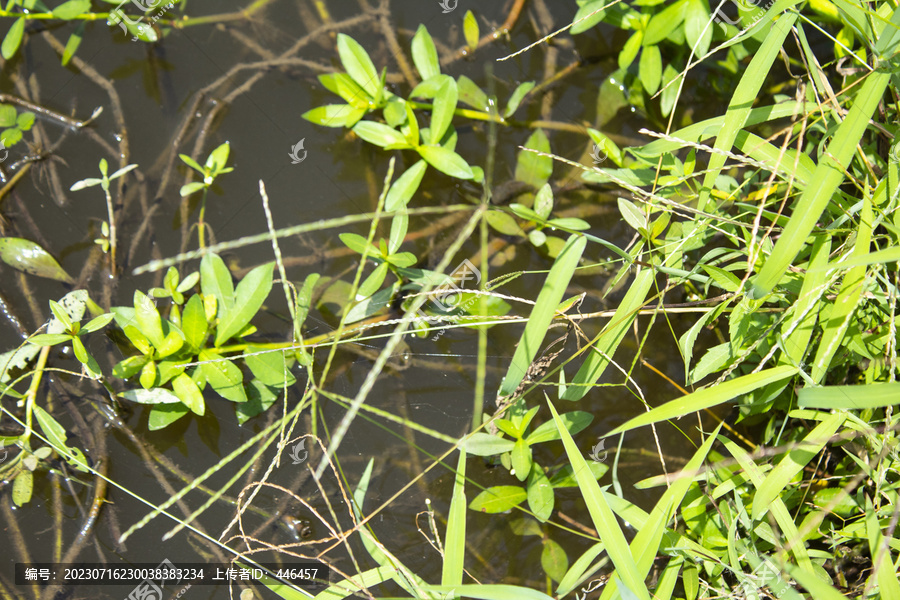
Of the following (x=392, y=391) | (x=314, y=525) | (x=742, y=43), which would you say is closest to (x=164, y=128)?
(x=392, y=391)

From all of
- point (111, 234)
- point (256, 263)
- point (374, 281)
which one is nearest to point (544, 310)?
point (374, 281)

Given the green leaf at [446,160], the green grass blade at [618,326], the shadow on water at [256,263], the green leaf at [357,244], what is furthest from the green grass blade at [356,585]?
the green leaf at [446,160]

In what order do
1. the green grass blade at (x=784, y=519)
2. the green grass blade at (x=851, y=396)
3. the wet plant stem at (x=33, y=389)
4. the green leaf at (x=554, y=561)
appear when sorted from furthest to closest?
the green leaf at (x=554, y=561) → the wet plant stem at (x=33, y=389) → the green grass blade at (x=784, y=519) → the green grass blade at (x=851, y=396)

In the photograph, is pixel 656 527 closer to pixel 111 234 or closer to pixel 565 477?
pixel 565 477

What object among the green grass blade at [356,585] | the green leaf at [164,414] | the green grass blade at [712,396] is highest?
the green leaf at [164,414]

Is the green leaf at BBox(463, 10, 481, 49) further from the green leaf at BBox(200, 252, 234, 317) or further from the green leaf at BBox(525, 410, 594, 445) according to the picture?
the green leaf at BBox(525, 410, 594, 445)

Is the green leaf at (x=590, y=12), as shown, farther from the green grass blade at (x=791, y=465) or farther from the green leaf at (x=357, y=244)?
the green grass blade at (x=791, y=465)
